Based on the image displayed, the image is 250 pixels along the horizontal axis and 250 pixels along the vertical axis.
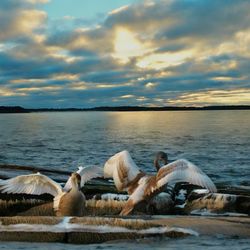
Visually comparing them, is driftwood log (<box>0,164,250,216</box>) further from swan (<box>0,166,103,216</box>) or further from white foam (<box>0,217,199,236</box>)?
white foam (<box>0,217,199,236</box>)

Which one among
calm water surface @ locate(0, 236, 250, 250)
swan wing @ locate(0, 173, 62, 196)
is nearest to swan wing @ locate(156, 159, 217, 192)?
swan wing @ locate(0, 173, 62, 196)

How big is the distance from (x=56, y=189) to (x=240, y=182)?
51.2 feet

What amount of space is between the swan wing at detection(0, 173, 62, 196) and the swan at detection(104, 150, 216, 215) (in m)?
1.73

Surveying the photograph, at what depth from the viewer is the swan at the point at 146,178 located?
11258 millimetres

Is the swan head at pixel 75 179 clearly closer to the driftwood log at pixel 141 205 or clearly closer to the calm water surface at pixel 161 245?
the driftwood log at pixel 141 205

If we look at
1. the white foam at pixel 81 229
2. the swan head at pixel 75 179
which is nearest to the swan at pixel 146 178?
the swan head at pixel 75 179

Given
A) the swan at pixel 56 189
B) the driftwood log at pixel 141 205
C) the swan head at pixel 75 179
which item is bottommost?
the driftwood log at pixel 141 205

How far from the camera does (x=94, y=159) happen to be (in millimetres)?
37438

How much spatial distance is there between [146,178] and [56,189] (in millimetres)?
2273

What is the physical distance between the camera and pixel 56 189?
12.2 m

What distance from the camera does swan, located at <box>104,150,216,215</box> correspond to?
11.3 metres

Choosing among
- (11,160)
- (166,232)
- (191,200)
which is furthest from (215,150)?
(166,232)

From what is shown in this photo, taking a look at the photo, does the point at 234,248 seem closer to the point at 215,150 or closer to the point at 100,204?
the point at 100,204

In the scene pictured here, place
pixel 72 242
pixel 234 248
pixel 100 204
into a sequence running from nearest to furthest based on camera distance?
pixel 234 248 → pixel 72 242 → pixel 100 204
